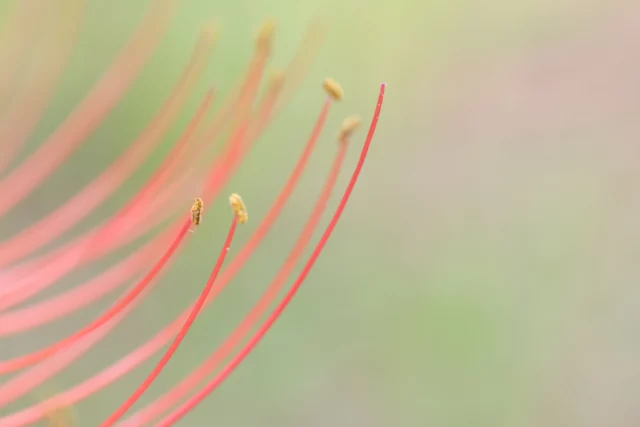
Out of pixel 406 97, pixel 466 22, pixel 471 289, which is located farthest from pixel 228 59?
pixel 471 289

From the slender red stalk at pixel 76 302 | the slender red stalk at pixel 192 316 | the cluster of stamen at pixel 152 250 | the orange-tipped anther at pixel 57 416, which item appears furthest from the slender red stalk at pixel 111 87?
the slender red stalk at pixel 192 316

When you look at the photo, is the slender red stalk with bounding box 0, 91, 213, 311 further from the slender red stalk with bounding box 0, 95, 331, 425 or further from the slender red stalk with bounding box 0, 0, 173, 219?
the slender red stalk with bounding box 0, 0, 173, 219

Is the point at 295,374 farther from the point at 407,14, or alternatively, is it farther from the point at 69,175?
the point at 407,14

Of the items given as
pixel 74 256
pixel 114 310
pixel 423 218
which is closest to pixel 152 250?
pixel 74 256

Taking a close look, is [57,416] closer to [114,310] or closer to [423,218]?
[114,310]

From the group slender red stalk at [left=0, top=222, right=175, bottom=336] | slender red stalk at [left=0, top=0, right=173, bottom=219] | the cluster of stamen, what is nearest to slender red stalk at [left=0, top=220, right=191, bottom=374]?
the cluster of stamen

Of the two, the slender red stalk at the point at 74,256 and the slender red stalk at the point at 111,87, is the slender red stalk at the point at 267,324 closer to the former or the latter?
the slender red stalk at the point at 74,256

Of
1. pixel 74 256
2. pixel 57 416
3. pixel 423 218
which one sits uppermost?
pixel 423 218

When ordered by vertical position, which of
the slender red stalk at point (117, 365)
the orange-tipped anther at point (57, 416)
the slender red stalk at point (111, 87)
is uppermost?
the slender red stalk at point (111, 87)
